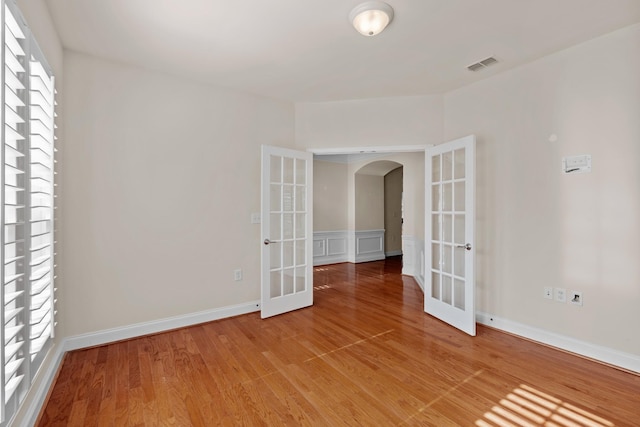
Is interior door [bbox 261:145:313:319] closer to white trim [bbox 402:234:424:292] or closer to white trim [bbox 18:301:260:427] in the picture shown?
white trim [bbox 18:301:260:427]

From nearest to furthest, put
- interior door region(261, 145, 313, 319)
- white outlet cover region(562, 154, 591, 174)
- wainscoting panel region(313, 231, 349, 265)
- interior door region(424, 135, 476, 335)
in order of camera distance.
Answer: white outlet cover region(562, 154, 591, 174), interior door region(424, 135, 476, 335), interior door region(261, 145, 313, 319), wainscoting panel region(313, 231, 349, 265)

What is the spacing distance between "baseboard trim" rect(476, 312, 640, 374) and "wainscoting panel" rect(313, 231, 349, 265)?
3.89 meters

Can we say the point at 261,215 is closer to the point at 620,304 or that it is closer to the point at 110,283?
the point at 110,283

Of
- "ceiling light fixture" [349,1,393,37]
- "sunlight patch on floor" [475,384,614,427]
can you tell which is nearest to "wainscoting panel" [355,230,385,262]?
"sunlight patch on floor" [475,384,614,427]

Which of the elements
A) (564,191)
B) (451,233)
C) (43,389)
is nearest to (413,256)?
(451,233)

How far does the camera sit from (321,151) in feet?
12.9

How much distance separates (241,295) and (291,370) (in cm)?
145

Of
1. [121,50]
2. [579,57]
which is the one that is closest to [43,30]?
[121,50]

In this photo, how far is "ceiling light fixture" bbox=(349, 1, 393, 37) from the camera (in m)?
2.03

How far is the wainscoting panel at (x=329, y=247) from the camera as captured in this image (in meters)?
6.73

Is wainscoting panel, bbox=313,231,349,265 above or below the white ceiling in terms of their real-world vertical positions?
below

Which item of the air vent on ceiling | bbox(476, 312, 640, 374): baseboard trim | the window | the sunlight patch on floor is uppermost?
the air vent on ceiling

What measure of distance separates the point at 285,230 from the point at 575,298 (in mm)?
2933

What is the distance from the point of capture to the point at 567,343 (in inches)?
103
